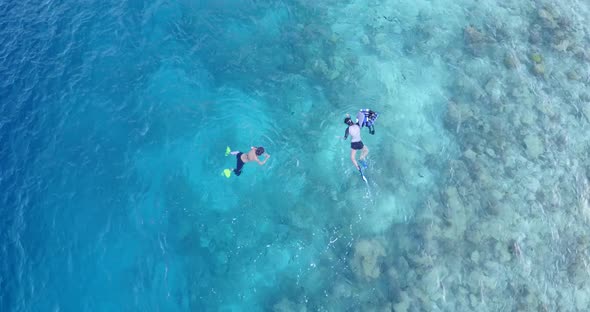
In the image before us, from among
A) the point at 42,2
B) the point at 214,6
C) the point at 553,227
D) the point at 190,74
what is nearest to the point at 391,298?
the point at 553,227

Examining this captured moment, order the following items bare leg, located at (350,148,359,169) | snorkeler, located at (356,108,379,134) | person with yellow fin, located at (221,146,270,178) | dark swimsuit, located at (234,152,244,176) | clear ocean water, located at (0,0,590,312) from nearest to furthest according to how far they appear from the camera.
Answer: clear ocean water, located at (0,0,590,312) → person with yellow fin, located at (221,146,270,178) → snorkeler, located at (356,108,379,134) → dark swimsuit, located at (234,152,244,176) → bare leg, located at (350,148,359,169)

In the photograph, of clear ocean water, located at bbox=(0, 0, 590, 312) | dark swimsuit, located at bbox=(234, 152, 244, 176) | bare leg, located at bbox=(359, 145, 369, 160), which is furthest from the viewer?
bare leg, located at bbox=(359, 145, 369, 160)

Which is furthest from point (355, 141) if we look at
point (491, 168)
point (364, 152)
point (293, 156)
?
point (491, 168)

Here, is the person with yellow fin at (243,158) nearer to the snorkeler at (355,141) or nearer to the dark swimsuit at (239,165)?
the dark swimsuit at (239,165)

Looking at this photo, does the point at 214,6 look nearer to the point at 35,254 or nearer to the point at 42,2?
the point at 42,2

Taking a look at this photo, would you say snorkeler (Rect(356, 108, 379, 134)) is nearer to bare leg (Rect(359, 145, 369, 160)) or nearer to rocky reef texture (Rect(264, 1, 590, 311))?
bare leg (Rect(359, 145, 369, 160))

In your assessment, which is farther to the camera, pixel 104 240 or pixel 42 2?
pixel 42 2

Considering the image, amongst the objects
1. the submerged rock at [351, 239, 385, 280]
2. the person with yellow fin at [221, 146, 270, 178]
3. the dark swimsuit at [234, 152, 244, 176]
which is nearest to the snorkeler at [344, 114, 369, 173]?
the submerged rock at [351, 239, 385, 280]
